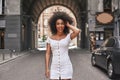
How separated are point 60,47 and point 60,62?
222mm

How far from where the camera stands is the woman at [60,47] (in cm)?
504

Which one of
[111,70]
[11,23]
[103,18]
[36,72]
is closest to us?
→ [111,70]

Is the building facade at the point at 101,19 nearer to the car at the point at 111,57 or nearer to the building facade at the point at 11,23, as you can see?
the building facade at the point at 11,23

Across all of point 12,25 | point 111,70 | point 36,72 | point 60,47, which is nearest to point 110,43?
point 111,70

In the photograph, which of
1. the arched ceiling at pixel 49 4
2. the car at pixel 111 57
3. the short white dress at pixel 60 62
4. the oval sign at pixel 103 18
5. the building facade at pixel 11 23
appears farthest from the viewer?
the arched ceiling at pixel 49 4

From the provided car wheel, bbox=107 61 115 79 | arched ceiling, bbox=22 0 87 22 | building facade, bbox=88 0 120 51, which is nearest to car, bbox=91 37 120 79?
car wheel, bbox=107 61 115 79

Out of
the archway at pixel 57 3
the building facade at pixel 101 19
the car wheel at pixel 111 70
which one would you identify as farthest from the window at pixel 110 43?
the archway at pixel 57 3

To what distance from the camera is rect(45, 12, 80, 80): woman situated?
5043mm

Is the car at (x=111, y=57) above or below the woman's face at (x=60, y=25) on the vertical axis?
below

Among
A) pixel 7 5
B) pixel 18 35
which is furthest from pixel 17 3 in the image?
pixel 18 35

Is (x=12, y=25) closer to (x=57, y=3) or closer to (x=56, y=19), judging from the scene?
(x=57, y=3)

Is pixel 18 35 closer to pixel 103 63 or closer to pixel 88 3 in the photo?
pixel 88 3

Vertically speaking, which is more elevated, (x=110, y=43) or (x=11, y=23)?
(x=11, y=23)

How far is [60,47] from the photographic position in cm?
507
